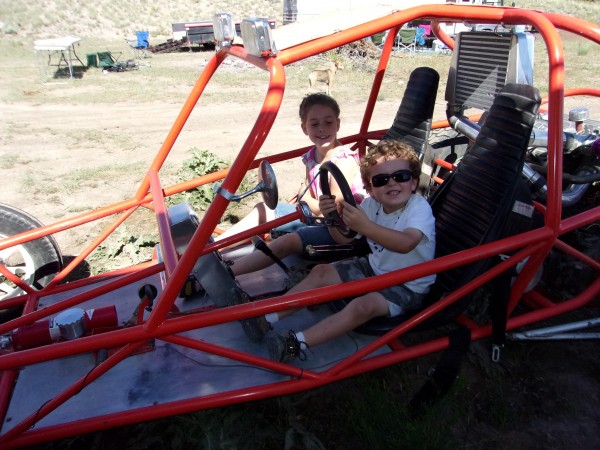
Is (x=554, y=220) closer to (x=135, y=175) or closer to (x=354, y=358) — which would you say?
(x=354, y=358)

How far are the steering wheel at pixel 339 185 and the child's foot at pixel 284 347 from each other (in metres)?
0.46

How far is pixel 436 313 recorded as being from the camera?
6.32 ft

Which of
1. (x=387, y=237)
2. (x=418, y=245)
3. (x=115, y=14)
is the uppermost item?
(x=387, y=237)

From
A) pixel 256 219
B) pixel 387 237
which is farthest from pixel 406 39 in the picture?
pixel 387 237

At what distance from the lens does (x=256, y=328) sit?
2039mm

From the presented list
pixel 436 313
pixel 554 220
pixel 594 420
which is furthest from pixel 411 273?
pixel 594 420

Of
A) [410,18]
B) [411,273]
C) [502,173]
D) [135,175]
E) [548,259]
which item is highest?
[410,18]

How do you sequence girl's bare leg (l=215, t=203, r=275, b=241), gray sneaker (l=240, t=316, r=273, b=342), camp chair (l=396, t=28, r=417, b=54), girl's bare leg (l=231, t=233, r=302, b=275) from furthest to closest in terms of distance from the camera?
camp chair (l=396, t=28, r=417, b=54) → girl's bare leg (l=215, t=203, r=275, b=241) → girl's bare leg (l=231, t=233, r=302, b=275) → gray sneaker (l=240, t=316, r=273, b=342)

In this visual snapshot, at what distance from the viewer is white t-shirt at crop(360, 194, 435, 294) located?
194 cm

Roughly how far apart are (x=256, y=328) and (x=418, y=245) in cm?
74

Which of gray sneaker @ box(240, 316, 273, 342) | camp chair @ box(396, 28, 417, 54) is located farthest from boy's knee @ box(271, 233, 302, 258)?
camp chair @ box(396, 28, 417, 54)

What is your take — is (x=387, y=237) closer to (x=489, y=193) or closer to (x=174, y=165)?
(x=489, y=193)

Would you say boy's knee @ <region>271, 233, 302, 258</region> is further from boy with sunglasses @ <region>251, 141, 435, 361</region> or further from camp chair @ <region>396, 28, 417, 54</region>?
camp chair @ <region>396, 28, 417, 54</region>

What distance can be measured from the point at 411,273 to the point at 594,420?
107 centimetres
